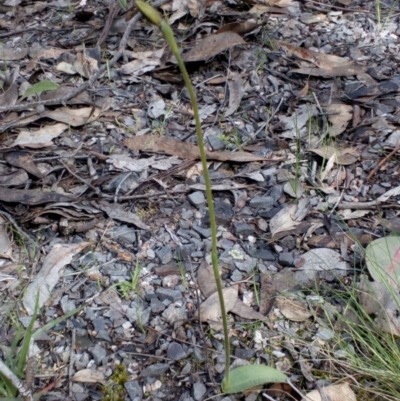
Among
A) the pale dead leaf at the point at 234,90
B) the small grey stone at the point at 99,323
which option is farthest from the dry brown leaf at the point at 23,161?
the pale dead leaf at the point at 234,90

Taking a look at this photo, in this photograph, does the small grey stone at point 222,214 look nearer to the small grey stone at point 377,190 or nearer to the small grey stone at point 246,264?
the small grey stone at point 246,264

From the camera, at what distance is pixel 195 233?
195 centimetres

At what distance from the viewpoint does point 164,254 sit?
1873mm

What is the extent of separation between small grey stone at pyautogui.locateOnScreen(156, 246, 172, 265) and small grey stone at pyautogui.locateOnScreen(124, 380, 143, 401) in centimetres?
41

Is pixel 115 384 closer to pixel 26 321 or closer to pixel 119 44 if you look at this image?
pixel 26 321

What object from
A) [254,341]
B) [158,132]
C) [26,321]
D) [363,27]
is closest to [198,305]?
[254,341]

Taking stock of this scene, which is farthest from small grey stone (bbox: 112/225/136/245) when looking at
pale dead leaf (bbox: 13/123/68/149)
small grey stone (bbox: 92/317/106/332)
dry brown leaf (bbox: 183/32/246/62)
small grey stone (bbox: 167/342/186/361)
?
dry brown leaf (bbox: 183/32/246/62)

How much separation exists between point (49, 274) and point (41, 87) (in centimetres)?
86

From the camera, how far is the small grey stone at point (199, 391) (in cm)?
152

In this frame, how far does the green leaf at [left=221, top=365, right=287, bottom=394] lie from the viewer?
144cm

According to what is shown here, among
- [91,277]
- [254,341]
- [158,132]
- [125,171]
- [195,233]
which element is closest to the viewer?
[254,341]

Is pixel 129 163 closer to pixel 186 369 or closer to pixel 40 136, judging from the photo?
pixel 40 136

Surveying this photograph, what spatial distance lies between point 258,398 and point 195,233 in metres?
0.59

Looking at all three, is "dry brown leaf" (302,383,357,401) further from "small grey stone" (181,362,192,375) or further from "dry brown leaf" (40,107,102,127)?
"dry brown leaf" (40,107,102,127)
